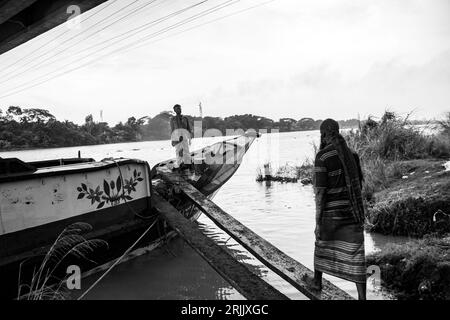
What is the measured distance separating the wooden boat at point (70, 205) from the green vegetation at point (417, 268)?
3945 mm

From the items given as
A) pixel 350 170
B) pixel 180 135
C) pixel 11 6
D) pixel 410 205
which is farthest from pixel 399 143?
pixel 11 6

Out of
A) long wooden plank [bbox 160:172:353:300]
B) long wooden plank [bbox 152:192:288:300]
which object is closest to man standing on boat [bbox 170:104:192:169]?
long wooden plank [bbox 160:172:353:300]

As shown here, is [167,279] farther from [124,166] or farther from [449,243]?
[449,243]

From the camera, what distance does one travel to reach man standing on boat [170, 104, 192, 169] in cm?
873

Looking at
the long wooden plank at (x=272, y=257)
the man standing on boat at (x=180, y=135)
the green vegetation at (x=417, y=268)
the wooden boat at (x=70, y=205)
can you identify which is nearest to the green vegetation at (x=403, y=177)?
the green vegetation at (x=417, y=268)

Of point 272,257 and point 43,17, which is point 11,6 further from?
point 272,257

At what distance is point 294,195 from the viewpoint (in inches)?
468

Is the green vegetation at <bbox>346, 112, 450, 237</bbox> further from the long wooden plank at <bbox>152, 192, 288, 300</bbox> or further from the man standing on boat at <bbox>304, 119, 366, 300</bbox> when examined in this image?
the long wooden plank at <bbox>152, 192, 288, 300</bbox>

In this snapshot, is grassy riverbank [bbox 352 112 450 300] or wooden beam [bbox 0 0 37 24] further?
wooden beam [bbox 0 0 37 24]

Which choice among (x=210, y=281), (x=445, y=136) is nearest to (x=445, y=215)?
(x=210, y=281)

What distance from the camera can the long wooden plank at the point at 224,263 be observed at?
13.4ft

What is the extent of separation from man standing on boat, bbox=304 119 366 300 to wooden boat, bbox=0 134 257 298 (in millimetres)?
3668

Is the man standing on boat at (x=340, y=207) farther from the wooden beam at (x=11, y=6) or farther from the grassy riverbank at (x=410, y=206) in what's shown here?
the wooden beam at (x=11, y=6)
